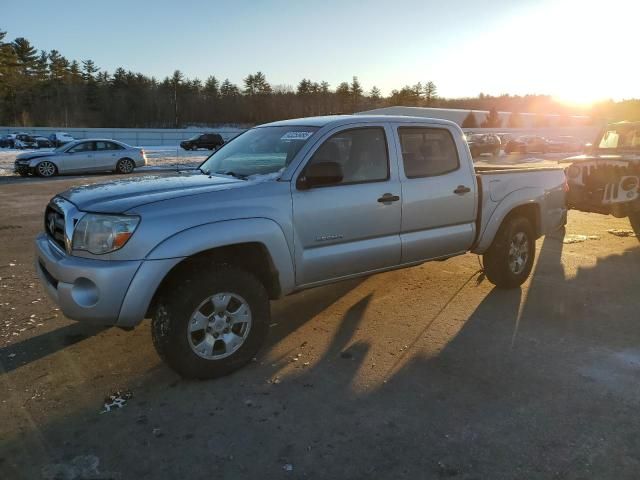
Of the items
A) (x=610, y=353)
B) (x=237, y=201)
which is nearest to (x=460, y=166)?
(x=610, y=353)

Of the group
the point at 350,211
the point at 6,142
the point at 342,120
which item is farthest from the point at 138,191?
the point at 6,142

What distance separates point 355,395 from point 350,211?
4.85ft

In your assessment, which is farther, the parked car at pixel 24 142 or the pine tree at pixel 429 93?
the pine tree at pixel 429 93

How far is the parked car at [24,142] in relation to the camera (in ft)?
150

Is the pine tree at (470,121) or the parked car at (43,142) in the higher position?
the pine tree at (470,121)

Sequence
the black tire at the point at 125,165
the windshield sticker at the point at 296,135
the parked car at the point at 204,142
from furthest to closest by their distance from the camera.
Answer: the parked car at the point at 204,142
the black tire at the point at 125,165
the windshield sticker at the point at 296,135

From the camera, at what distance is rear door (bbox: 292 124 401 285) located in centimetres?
409

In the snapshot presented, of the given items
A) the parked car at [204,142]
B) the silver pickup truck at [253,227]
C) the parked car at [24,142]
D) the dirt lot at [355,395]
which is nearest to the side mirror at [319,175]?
the silver pickup truck at [253,227]

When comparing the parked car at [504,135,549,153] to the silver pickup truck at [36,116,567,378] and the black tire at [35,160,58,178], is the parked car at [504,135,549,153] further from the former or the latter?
the silver pickup truck at [36,116,567,378]

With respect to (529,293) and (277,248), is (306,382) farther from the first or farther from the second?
(529,293)

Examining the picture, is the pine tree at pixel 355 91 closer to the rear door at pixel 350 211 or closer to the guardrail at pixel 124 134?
the guardrail at pixel 124 134

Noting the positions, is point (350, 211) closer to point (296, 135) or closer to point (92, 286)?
point (296, 135)

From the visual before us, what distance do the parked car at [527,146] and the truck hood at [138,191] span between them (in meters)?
39.5

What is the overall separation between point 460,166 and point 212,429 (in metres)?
3.51
